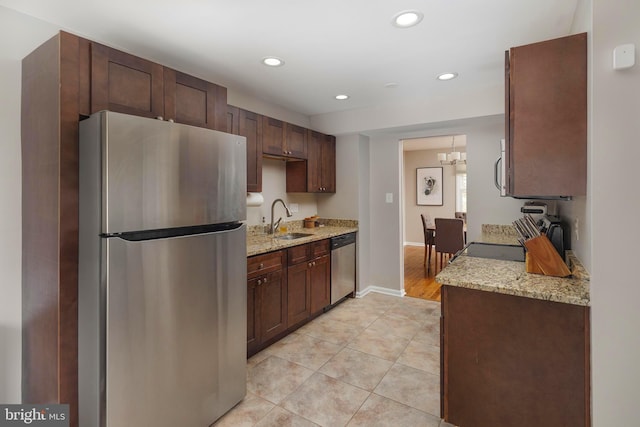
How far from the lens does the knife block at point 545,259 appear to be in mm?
1669

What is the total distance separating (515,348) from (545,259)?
52 centimetres

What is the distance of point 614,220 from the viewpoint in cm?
127

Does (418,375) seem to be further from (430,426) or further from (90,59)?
(90,59)

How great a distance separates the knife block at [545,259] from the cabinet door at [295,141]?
2.37m

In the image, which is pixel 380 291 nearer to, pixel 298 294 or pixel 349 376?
pixel 298 294

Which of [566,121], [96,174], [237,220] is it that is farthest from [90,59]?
[566,121]

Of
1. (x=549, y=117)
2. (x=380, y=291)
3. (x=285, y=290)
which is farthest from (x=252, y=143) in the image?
(x=380, y=291)

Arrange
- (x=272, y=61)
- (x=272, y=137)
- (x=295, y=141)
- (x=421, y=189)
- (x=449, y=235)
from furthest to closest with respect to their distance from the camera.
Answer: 1. (x=421, y=189)
2. (x=449, y=235)
3. (x=295, y=141)
4. (x=272, y=137)
5. (x=272, y=61)

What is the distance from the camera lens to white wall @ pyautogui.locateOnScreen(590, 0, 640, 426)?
4.05 ft

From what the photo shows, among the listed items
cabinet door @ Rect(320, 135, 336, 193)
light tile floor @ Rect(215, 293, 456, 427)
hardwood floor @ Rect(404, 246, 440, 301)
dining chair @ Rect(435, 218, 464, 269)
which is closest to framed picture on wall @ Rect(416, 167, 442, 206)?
hardwood floor @ Rect(404, 246, 440, 301)

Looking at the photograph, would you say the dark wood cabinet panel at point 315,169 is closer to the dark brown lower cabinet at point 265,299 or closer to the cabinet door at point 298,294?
the cabinet door at point 298,294

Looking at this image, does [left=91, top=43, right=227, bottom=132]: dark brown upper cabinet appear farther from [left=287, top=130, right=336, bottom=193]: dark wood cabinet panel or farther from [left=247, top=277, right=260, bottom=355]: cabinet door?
[left=287, top=130, right=336, bottom=193]: dark wood cabinet panel

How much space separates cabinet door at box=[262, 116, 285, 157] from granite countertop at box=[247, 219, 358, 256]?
847 mm

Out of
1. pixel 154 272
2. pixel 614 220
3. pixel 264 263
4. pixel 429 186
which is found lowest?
pixel 264 263
